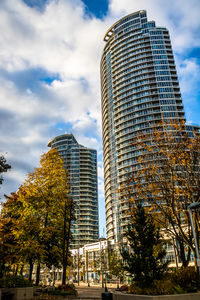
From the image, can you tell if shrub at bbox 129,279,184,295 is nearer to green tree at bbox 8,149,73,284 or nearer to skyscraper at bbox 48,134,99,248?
green tree at bbox 8,149,73,284

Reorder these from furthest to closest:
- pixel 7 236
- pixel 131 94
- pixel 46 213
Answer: pixel 131 94 < pixel 7 236 < pixel 46 213

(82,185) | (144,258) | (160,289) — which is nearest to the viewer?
(160,289)

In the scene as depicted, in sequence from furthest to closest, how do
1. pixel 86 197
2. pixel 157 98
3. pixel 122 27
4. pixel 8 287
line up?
1. pixel 86 197
2. pixel 122 27
3. pixel 157 98
4. pixel 8 287

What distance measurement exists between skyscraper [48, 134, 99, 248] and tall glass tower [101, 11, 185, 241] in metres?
33.6

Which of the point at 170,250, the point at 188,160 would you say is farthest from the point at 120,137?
the point at 188,160

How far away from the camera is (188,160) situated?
67.8ft

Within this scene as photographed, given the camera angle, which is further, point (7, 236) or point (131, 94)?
point (131, 94)

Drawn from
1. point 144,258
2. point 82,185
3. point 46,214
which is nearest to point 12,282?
point 46,214

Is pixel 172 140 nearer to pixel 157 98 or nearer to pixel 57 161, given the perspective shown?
pixel 57 161

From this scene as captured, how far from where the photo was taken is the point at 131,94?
4094 inches

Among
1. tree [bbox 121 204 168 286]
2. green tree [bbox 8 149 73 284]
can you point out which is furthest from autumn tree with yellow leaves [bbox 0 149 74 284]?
tree [bbox 121 204 168 286]

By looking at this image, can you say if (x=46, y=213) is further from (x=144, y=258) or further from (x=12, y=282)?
(x=144, y=258)

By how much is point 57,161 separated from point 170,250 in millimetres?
54777

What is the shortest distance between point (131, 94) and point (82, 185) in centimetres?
6675
